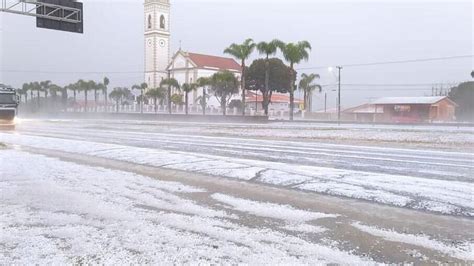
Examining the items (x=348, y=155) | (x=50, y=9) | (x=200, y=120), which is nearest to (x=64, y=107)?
(x=200, y=120)

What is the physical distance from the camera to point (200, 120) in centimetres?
5044

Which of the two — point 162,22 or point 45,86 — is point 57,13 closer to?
point 162,22

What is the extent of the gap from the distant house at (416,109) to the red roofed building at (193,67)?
40191 mm

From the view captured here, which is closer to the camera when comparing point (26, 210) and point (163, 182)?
point (26, 210)

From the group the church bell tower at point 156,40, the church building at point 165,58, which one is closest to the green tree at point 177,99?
the church building at point 165,58

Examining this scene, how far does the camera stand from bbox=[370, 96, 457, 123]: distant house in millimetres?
61688

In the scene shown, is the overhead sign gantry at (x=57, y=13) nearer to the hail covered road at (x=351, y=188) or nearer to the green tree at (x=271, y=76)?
the hail covered road at (x=351, y=188)

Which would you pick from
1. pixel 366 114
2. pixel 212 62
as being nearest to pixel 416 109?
pixel 366 114

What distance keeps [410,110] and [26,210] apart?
64997 millimetres

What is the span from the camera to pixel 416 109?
6356 cm

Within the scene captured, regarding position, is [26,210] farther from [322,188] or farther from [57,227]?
[322,188]

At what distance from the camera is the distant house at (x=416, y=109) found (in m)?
61.7

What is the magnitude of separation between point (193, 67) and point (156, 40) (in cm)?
1306

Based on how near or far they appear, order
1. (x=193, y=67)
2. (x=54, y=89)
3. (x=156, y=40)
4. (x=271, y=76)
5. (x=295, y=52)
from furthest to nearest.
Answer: (x=54, y=89) < (x=156, y=40) < (x=193, y=67) < (x=271, y=76) < (x=295, y=52)
